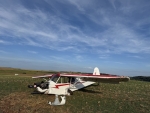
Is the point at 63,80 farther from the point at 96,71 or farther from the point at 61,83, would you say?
the point at 96,71

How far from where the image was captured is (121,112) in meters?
10.3

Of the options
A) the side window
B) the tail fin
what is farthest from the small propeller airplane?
the tail fin

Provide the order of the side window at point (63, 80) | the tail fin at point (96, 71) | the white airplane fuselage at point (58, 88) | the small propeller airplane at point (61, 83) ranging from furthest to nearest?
the tail fin at point (96, 71) < the side window at point (63, 80) < the white airplane fuselage at point (58, 88) < the small propeller airplane at point (61, 83)

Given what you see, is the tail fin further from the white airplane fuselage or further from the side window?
the side window

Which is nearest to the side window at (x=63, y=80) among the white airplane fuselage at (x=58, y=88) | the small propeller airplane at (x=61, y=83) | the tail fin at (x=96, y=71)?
the small propeller airplane at (x=61, y=83)

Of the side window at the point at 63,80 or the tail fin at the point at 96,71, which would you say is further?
the tail fin at the point at 96,71

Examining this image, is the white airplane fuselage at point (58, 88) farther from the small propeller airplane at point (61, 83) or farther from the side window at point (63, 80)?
the side window at point (63, 80)

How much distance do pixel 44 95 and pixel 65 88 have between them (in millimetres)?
1919

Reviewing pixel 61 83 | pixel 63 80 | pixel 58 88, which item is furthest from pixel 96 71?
pixel 58 88

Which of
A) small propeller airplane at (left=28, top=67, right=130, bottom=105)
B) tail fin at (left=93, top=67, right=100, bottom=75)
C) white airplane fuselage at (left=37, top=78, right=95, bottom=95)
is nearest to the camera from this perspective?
small propeller airplane at (left=28, top=67, right=130, bottom=105)

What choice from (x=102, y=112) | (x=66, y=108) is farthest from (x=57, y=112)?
(x=102, y=112)

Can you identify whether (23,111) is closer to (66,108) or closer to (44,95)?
(66,108)

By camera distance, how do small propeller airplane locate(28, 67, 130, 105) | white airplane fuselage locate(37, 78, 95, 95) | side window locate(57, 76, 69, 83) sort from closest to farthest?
small propeller airplane locate(28, 67, 130, 105) < white airplane fuselage locate(37, 78, 95, 95) < side window locate(57, 76, 69, 83)

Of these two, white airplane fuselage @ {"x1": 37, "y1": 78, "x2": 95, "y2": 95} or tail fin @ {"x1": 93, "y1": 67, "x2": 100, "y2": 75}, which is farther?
tail fin @ {"x1": 93, "y1": 67, "x2": 100, "y2": 75}
